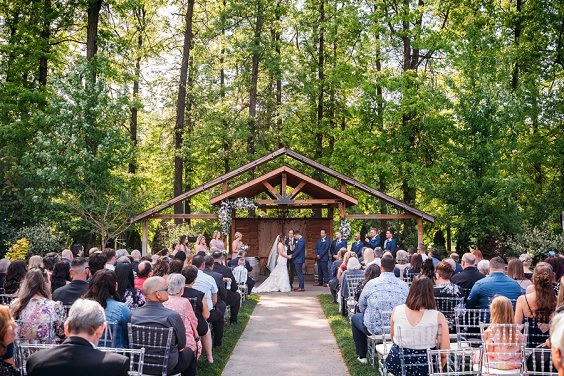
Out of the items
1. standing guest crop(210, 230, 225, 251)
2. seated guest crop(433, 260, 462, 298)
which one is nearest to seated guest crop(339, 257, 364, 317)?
seated guest crop(433, 260, 462, 298)

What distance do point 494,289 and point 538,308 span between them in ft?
5.02

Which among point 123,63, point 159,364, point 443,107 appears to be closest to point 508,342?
point 159,364

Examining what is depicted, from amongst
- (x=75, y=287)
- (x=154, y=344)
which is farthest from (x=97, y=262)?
(x=154, y=344)

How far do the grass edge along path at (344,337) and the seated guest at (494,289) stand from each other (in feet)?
5.41

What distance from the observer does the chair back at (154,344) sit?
252 inches

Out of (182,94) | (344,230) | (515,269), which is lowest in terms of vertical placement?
(515,269)

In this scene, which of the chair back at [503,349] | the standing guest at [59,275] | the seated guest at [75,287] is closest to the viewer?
the chair back at [503,349]

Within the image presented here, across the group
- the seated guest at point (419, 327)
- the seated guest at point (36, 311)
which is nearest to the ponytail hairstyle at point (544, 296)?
the seated guest at point (419, 327)

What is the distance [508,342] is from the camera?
5949 millimetres

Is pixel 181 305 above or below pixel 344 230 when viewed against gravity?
below

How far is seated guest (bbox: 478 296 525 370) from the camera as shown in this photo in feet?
19.3

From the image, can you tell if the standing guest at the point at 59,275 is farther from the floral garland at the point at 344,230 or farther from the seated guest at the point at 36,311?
the floral garland at the point at 344,230

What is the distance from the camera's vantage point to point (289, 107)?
31281 mm

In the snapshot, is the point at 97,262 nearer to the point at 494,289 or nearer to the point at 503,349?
the point at 494,289
